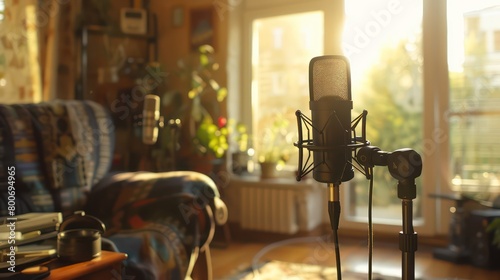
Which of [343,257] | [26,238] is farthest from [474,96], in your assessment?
[26,238]

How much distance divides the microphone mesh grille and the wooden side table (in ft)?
2.27

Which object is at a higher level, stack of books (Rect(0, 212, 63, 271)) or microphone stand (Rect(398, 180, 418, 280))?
microphone stand (Rect(398, 180, 418, 280))

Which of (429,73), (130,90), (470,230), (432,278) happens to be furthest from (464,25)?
(130,90)

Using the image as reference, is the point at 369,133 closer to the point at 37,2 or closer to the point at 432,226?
the point at 432,226

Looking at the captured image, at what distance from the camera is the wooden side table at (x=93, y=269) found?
1095mm

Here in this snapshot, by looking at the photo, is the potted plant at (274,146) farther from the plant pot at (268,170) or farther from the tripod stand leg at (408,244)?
the tripod stand leg at (408,244)

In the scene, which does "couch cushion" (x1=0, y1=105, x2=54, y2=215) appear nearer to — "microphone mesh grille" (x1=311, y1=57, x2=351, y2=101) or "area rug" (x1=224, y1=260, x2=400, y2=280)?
"area rug" (x1=224, y1=260, x2=400, y2=280)

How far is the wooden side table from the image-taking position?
1.09m

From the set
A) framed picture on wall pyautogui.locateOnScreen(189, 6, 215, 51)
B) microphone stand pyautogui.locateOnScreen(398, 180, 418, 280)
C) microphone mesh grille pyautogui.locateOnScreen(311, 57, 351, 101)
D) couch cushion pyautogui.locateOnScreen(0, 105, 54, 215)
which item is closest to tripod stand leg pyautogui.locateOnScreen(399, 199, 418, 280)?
microphone stand pyautogui.locateOnScreen(398, 180, 418, 280)

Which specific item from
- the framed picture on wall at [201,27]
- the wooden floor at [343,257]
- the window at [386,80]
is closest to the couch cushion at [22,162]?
the wooden floor at [343,257]

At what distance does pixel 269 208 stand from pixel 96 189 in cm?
146

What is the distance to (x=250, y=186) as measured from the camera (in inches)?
130

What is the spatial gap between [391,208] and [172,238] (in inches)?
81.3

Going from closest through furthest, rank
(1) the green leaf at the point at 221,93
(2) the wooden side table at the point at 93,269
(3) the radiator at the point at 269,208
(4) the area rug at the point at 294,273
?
1. (2) the wooden side table at the point at 93,269
2. (4) the area rug at the point at 294,273
3. (3) the radiator at the point at 269,208
4. (1) the green leaf at the point at 221,93
